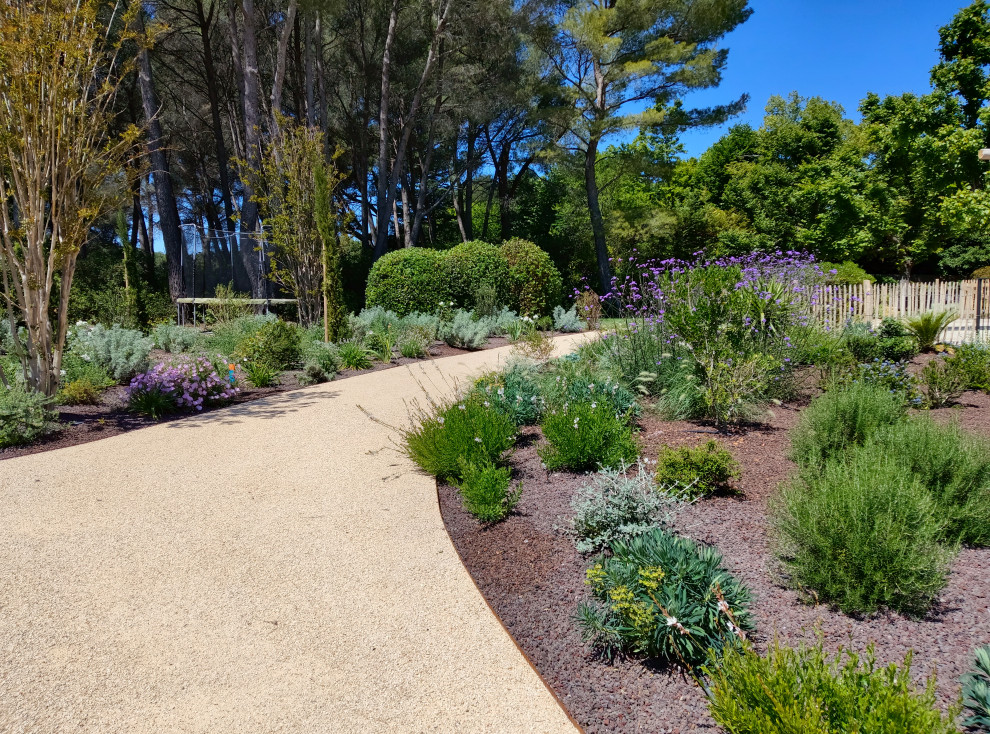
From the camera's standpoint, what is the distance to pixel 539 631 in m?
2.64

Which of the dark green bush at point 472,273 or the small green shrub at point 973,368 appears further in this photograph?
the dark green bush at point 472,273

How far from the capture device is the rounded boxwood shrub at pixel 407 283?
Result: 41.9ft

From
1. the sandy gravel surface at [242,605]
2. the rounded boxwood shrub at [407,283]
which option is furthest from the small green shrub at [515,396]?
the rounded boxwood shrub at [407,283]

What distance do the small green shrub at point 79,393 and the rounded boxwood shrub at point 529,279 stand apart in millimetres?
9117

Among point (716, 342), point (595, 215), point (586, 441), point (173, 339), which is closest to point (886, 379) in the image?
point (716, 342)

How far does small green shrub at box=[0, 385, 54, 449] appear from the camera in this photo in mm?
5336

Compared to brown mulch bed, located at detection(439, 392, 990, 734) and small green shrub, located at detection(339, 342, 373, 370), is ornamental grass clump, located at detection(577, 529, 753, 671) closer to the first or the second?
brown mulch bed, located at detection(439, 392, 990, 734)

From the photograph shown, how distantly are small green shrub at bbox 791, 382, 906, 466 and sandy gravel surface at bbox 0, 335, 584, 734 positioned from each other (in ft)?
8.34

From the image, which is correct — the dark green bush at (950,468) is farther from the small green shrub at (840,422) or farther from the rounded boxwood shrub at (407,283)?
the rounded boxwood shrub at (407,283)

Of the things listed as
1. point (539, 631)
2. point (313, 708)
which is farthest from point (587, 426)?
point (313, 708)

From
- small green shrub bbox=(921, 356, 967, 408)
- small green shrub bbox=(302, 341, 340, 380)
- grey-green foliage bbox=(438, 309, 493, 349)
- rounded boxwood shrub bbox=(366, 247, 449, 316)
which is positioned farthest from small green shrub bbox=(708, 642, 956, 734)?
rounded boxwood shrub bbox=(366, 247, 449, 316)

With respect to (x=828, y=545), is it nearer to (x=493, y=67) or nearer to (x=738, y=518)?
(x=738, y=518)

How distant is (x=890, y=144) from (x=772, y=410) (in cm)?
2450

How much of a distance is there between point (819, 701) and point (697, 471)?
2.17 m
